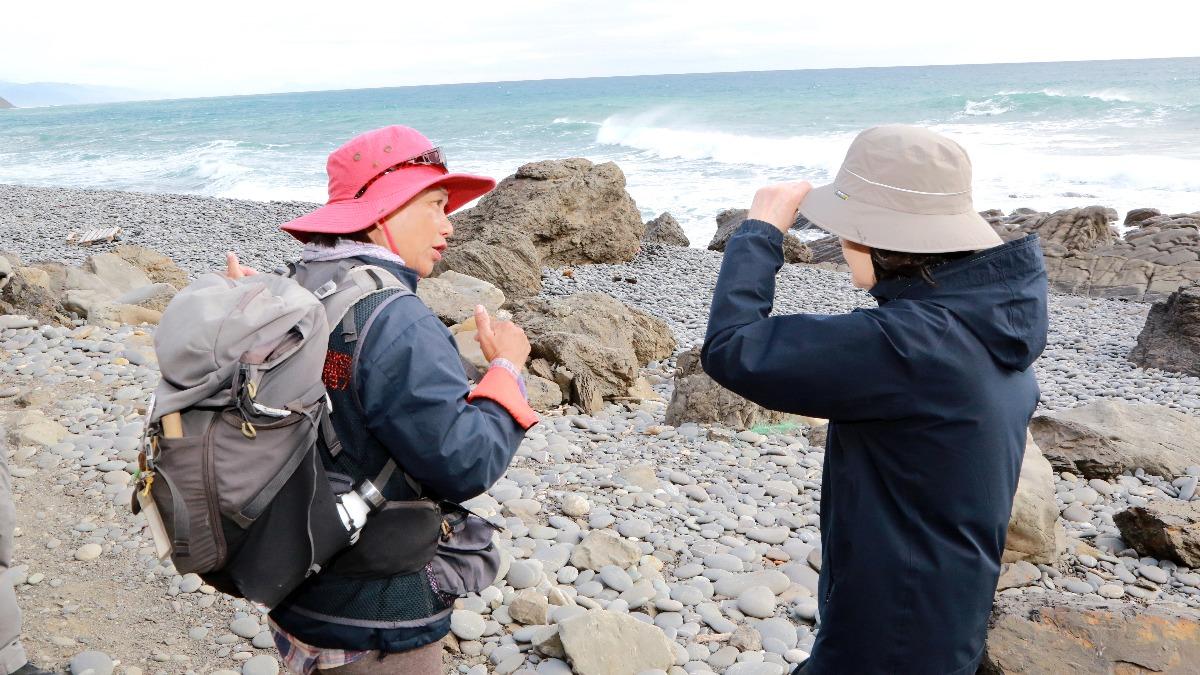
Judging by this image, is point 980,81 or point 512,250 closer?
point 512,250

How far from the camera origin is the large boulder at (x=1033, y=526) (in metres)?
4.26

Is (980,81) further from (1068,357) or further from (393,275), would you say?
(393,275)

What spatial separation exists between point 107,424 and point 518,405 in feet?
14.7

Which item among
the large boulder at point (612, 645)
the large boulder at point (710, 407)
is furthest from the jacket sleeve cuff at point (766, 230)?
the large boulder at point (710, 407)

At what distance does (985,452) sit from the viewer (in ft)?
5.70

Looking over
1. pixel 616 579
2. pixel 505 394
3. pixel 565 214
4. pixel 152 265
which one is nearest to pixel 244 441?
pixel 505 394

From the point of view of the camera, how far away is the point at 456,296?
28.4ft

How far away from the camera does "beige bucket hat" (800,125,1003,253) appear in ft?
5.73

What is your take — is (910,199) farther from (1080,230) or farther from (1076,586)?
(1080,230)

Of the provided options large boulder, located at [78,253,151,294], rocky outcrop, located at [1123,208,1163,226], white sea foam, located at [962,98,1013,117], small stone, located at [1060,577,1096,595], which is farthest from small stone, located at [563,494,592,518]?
white sea foam, located at [962,98,1013,117]

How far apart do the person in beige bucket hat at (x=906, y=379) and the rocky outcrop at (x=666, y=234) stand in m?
14.3

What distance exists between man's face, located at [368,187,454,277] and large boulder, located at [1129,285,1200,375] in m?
9.18

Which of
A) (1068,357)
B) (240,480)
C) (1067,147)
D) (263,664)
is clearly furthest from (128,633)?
(1067,147)

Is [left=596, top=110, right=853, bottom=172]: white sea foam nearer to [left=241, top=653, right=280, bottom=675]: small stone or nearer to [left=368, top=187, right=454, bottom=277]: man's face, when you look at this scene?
[left=241, top=653, right=280, bottom=675]: small stone
